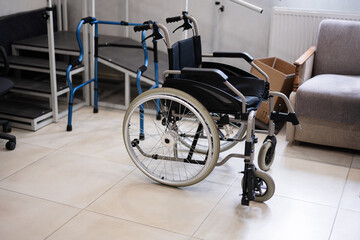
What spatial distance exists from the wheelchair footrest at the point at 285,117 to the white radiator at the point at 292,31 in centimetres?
159

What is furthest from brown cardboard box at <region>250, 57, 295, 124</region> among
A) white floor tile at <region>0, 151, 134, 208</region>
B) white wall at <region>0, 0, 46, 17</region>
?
white wall at <region>0, 0, 46, 17</region>

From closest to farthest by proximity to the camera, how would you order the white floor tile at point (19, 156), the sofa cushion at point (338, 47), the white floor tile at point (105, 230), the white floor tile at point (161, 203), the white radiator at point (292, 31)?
1. the white floor tile at point (105, 230)
2. the white floor tile at point (161, 203)
3. the white floor tile at point (19, 156)
4. the sofa cushion at point (338, 47)
5. the white radiator at point (292, 31)

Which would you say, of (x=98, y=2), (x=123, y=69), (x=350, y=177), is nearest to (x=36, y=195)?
(x=123, y=69)

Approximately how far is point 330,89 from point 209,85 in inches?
44.3

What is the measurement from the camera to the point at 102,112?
446 cm

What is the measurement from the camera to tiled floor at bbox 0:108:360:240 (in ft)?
8.75

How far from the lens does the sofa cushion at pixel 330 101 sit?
3.50m

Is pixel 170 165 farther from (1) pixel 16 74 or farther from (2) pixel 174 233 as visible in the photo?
(1) pixel 16 74

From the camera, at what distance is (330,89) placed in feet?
11.8

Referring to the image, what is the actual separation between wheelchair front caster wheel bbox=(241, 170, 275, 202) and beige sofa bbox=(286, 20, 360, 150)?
35.8 inches

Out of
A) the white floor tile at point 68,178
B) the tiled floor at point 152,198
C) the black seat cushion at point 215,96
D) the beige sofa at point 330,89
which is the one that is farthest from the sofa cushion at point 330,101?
→ the white floor tile at point 68,178

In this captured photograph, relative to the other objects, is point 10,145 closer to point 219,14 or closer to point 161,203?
point 161,203

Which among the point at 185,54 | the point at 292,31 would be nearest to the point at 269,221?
the point at 185,54

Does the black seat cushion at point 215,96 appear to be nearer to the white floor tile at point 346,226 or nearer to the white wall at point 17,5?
the white floor tile at point 346,226
